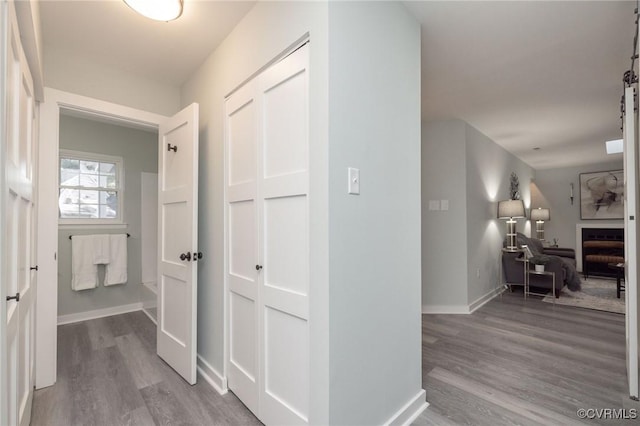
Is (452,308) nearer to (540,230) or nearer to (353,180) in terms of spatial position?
(353,180)

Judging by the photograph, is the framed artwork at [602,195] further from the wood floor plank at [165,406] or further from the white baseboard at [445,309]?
the wood floor plank at [165,406]

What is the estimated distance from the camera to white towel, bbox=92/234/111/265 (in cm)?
356

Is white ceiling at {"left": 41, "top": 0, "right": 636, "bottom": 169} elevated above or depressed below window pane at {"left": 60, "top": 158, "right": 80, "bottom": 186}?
above

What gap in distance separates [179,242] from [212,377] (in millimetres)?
1025

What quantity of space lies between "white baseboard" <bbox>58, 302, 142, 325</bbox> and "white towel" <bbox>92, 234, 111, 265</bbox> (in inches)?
23.8

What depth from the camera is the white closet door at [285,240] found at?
1444mm

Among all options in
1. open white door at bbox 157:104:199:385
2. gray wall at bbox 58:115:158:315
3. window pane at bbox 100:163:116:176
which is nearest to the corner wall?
open white door at bbox 157:104:199:385

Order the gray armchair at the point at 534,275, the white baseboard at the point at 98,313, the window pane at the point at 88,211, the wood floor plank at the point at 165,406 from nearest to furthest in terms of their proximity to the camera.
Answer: the wood floor plank at the point at 165,406, the white baseboard at the point at 98,313, the window pane at the point at 88,211, the gray armchair at the point at 534,275

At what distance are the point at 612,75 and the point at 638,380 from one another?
246 cm

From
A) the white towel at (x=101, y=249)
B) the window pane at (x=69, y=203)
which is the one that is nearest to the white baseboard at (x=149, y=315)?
the white towel at (x=101, y=249)

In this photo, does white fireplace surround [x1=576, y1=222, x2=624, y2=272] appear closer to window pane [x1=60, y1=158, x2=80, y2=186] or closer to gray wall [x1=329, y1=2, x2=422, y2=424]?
gray wall [x1=329, y1=2, x2=422, y2=424]

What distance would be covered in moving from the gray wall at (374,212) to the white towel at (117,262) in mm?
3505

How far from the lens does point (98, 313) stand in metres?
3.61

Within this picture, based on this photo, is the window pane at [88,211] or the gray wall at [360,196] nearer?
the gray wall at [360,196]
